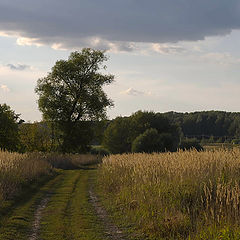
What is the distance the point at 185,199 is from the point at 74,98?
137 feet

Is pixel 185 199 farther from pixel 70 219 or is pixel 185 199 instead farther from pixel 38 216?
pixel 38 216

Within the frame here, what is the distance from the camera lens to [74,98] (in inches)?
2105

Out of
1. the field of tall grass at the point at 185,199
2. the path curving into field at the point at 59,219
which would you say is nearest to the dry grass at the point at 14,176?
the path curving into field at the point at 59,219

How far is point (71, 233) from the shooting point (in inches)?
446

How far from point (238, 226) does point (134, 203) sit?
5.13m

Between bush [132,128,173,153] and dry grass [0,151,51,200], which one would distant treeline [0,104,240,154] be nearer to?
bush [132,128,173,153]

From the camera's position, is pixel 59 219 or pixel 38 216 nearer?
pixel 59 219

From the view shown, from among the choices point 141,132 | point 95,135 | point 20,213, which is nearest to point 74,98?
point 95,135

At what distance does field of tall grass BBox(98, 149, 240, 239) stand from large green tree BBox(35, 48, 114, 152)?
35154 mm

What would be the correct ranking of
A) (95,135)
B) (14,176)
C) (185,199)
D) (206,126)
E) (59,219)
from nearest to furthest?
(185,199), (59,219), (14,176), (95,135), (206,126)

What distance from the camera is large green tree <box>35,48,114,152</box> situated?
53.0 meters

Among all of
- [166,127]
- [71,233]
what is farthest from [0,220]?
[166,127]

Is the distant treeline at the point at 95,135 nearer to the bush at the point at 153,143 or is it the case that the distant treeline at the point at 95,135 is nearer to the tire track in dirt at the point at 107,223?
the bush at the point at 153,143

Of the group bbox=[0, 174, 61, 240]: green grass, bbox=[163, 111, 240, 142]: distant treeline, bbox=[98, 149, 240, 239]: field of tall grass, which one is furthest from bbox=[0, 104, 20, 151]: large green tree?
bbox=[163, 111, 240, 142]: distant treeline
